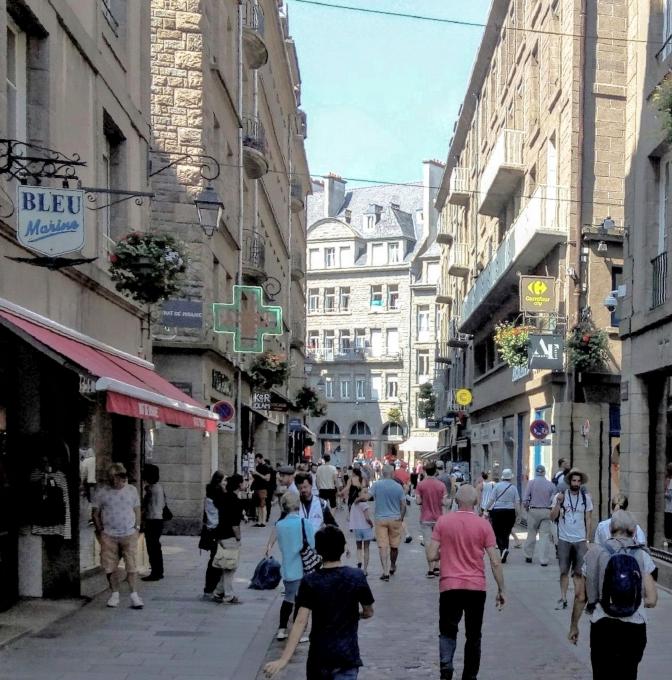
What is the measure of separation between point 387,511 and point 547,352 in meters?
8.20

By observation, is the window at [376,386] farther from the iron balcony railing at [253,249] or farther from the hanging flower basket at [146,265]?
the hanging flower basket at [146,265]

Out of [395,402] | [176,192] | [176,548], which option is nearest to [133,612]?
[176,548]

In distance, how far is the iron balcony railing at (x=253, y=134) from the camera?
28.5 m

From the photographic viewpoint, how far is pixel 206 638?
393 inches

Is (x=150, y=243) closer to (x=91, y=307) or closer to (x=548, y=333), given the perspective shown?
(x=91, y=307)

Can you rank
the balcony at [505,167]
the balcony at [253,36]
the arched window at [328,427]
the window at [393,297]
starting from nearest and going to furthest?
the balcony at [253,36], the balcony at [505,167], the window at [393,297], the arched window at [328,427]

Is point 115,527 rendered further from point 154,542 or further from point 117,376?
point 154,542

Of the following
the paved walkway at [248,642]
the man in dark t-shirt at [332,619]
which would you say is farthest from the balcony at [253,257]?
the man in dark t-shirt at [332,619]

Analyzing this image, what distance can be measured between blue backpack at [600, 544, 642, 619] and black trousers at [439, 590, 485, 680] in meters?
1.50

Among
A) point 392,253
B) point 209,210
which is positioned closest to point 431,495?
point 209,210

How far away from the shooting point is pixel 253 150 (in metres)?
28.0

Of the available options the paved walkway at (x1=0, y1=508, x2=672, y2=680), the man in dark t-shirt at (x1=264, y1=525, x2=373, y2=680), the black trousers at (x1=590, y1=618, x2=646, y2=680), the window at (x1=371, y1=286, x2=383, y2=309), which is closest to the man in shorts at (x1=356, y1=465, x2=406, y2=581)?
the paved walkway at (x1=0, y1=508, x2=672, y2=680)

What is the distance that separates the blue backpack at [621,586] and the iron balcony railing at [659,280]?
8999 mm

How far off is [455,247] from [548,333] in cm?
2425
